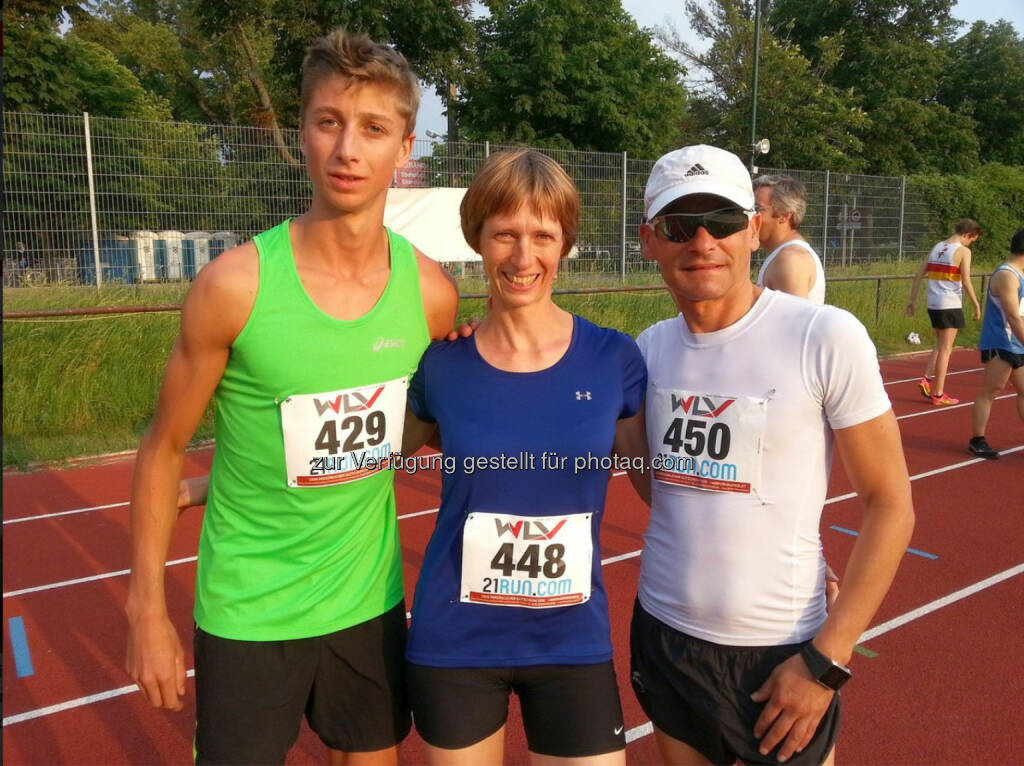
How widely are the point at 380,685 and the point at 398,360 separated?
823 mm

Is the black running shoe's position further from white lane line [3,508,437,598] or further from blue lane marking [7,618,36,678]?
blue lane marking [7,618,36,678]

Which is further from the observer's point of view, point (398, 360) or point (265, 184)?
point (265, 184)

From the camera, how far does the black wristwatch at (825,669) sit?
166 centimetres

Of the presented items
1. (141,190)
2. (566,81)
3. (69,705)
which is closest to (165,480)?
(69,705)

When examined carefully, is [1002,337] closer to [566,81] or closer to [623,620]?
[623,620]

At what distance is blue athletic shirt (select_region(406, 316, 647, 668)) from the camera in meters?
1.86

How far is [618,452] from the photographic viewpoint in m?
2.15

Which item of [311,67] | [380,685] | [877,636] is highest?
[311,67]

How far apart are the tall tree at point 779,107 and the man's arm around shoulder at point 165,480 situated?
28506 millimetres

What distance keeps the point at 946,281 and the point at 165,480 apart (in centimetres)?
986

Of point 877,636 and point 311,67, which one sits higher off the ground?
point 311,67

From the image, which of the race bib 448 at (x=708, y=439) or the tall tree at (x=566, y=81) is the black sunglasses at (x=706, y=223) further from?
the tall tree at (x=566, y=81)

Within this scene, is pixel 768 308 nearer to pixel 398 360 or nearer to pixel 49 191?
pixel 398 360

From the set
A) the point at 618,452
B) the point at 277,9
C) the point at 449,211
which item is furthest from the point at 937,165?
the point at 618,452
